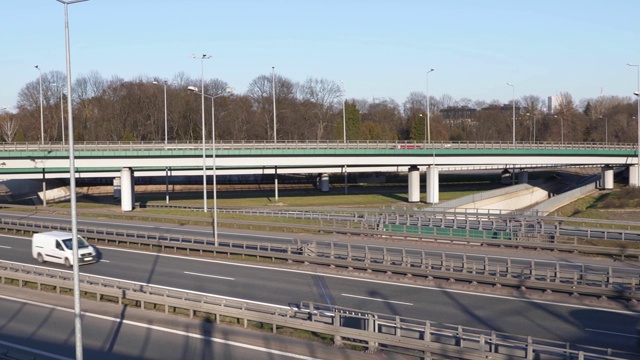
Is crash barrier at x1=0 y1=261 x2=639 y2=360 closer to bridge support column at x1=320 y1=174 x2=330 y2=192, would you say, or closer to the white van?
the white van

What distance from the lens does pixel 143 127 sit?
312ft

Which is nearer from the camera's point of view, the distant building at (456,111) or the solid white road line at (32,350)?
the solid white road line at (32,350)

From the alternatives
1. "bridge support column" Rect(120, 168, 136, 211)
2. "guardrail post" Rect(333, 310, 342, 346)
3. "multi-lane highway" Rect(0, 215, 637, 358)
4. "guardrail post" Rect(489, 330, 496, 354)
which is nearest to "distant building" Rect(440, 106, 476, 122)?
"bridge support column" Rect(120, 168, 136, 211)

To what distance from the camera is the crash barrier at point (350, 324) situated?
1566cm

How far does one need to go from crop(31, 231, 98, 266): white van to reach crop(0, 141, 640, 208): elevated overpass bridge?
19.9m

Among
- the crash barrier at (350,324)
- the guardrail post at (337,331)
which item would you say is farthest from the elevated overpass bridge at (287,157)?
the guardrail post at (337,331)

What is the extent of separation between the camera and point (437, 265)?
28.3 m

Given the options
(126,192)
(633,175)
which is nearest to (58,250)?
(126,192)

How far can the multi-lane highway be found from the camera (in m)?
20.5

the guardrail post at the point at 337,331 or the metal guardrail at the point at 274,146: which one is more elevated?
the metal guardrail at the point at 274,146

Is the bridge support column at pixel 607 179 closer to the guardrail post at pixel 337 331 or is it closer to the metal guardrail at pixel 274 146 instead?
the metal guardrail at pixel 274 146

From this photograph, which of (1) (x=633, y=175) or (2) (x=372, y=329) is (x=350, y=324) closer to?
(2) (x=372, y=329)

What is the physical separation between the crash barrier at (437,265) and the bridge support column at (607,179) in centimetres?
4536

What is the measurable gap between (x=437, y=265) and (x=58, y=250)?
702 inches
